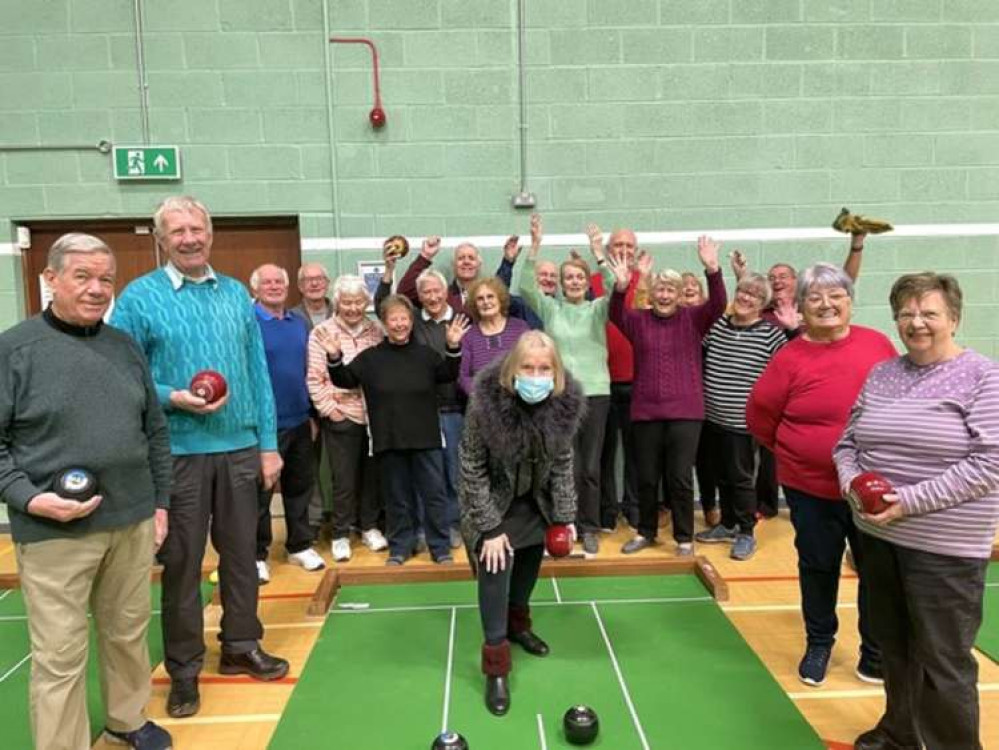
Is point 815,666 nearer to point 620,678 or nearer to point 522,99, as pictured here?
point 620,678

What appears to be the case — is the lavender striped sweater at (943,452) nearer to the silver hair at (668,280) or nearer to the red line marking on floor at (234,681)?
the silver hair at (668,280)

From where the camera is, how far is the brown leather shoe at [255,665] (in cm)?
269

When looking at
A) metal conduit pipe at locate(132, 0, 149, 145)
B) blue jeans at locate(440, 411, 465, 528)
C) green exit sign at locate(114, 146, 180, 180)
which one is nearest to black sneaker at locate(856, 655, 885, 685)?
blue jeans at locate(440, 411, 465, 528)

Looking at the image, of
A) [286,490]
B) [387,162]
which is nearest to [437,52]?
[387,162]

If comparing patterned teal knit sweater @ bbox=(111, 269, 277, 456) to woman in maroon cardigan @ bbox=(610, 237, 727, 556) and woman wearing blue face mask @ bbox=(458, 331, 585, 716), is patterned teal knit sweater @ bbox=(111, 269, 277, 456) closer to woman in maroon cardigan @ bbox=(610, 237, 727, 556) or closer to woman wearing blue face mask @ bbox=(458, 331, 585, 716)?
woman wearing blue face mask @ bbox=(458, 331, 585, 716)

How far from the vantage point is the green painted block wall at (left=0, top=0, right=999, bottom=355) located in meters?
4.47

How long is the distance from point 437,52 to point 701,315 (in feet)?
7.83

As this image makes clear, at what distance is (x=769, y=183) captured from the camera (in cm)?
466

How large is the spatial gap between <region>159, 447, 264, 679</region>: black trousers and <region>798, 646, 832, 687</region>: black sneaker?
2061 mm

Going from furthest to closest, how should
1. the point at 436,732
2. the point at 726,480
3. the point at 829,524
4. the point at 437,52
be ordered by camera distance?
the point at 437,52 → the point at 726,480 → the point at 829,524 → the point at 436,732

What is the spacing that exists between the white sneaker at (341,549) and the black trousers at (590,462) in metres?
1.28

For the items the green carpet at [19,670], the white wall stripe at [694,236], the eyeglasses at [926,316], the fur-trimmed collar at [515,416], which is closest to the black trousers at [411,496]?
the green carpet at [19,670]

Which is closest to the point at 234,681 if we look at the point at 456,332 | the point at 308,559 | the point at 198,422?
the point at 198,422

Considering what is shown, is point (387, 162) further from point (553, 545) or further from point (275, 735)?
point (275, 735)
